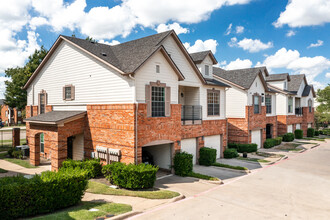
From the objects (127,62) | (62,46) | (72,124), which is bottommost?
(72,124)

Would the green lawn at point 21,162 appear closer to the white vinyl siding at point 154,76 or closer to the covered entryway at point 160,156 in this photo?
the covered entryway at point 160,156

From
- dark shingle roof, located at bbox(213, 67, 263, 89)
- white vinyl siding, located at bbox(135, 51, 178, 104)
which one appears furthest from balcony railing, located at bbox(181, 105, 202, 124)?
dark shingle roof, located at bbox(213, 67, 263, 89)

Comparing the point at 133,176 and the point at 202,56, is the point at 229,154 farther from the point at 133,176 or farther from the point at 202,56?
the point at 133,176

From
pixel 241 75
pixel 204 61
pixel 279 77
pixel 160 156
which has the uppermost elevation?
pixel 279 77

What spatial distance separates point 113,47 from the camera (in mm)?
18984

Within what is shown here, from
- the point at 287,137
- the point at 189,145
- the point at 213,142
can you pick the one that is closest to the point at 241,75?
the point at 213,142

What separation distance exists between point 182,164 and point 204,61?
34.7ft

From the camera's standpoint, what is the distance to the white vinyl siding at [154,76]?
1402cm

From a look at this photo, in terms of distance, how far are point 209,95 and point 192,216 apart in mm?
13305

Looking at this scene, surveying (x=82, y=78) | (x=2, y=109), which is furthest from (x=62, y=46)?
(x=2, y=109)

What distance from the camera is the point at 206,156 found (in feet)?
61.1

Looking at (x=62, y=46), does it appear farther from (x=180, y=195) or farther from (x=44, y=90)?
(x=180, y=195)

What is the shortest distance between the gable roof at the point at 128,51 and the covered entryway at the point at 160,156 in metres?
4.96

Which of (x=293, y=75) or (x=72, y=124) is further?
(x=293, y=75)
